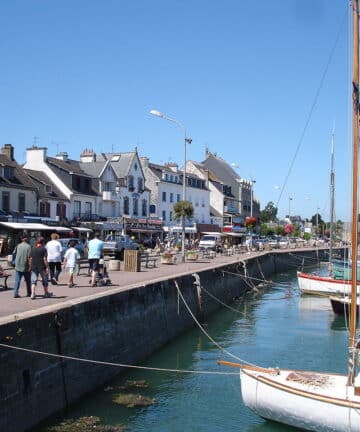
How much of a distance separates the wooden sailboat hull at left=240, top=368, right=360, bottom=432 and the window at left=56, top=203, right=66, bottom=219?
40140mm

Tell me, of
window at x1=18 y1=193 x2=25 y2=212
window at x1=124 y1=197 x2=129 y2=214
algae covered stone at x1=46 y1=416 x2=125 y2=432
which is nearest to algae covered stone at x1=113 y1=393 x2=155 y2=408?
algae covered stone at x1=46 y1=416 x2=125 y2=432

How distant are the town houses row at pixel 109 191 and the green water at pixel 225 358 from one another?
75.8 feet

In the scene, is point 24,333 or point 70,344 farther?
point 70,344

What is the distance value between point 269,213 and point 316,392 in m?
110

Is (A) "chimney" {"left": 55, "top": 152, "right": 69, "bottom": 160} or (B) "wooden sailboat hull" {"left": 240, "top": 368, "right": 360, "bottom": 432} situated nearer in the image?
(B) "wooden sailboat hull" {"left": 240, "top": 368, "right": 360, "bottom": 432}

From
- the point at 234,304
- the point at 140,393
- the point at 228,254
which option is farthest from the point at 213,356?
the point at 228,254

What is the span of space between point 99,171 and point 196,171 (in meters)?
26.9

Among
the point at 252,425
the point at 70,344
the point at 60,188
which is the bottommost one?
the point at 252,425

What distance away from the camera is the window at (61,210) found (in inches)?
1961

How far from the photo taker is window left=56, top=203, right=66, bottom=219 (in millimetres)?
49816

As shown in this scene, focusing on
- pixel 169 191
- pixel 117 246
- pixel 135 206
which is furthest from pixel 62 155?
pixel 117 246

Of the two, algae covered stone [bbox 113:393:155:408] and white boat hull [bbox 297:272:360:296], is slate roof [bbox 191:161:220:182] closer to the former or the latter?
white boat hull [bbox 297:272:360:296]

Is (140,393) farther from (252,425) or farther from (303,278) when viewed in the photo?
(303,278)

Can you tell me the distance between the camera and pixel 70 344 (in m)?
Answer: 12.6
